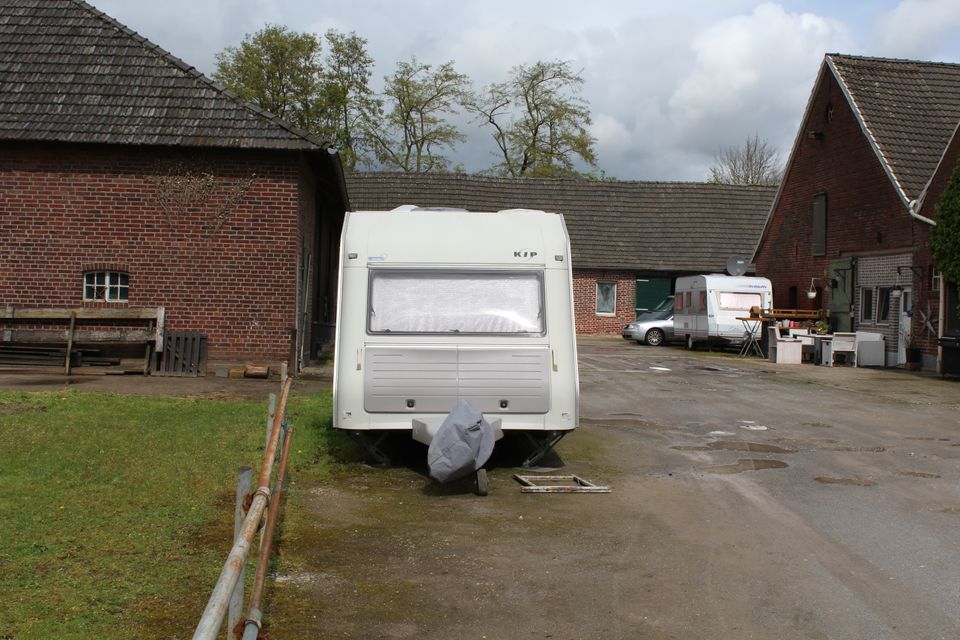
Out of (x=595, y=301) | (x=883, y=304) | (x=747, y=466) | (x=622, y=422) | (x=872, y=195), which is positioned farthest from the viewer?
(x=595, y=301)

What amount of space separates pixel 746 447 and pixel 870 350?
15483mm

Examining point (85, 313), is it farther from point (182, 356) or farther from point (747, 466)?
point (747, 466)

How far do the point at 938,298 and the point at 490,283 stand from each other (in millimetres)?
17307

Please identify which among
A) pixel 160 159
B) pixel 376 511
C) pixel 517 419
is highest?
pixel 160 159

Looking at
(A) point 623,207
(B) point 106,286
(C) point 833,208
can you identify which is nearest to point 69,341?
(B) point 106,286

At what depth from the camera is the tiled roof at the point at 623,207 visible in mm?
41688

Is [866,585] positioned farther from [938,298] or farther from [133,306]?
[938,298]

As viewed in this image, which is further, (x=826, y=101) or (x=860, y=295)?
(x=826, y=101)

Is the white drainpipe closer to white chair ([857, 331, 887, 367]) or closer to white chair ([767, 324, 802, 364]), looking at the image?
white chair ([857, 331, 887, 367])

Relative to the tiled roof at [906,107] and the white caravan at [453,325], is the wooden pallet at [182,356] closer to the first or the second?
the white caravan at [453,325]

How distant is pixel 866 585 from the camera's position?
20.1 ft

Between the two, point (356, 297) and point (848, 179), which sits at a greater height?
point (848, 179)

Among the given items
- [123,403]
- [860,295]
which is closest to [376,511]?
[123,403]

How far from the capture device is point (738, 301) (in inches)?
1224
